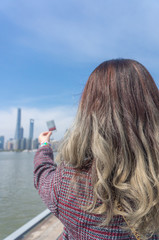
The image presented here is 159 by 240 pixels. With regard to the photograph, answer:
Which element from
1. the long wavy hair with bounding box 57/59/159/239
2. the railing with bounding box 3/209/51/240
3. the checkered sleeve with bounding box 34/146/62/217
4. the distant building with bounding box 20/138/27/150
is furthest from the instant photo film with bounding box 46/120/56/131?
the distant building with bounding box 20/138/27/150

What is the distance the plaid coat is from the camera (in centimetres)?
77

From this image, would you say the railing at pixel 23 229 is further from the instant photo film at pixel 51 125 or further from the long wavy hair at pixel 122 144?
the long wavy hair at pixel 122 144

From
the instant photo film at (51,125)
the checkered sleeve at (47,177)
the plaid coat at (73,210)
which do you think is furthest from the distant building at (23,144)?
the plaid coat at (73,210)

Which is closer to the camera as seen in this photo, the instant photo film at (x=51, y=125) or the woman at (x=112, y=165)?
the woman at (x=112, y=165)

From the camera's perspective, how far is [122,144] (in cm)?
80

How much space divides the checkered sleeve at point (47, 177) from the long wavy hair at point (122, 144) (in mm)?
86

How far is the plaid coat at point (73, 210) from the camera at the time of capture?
0.77m

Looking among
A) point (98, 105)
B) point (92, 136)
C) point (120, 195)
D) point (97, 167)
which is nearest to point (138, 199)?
point (120, 195)

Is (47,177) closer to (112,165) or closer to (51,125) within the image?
(112,165)

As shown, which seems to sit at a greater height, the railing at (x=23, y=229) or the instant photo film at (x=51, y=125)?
the instant photo film at (x=51, y=125)

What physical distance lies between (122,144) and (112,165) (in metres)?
0.09

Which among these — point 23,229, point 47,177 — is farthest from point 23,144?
point 47,177

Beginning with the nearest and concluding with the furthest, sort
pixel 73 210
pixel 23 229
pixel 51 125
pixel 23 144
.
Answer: pixel 73 210 < pixel 51 125 < pixel 23 229 < pixel 23 144

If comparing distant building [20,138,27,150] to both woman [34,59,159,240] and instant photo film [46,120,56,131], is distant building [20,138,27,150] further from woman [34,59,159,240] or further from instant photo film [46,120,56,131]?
woman [34,59,159,240]
